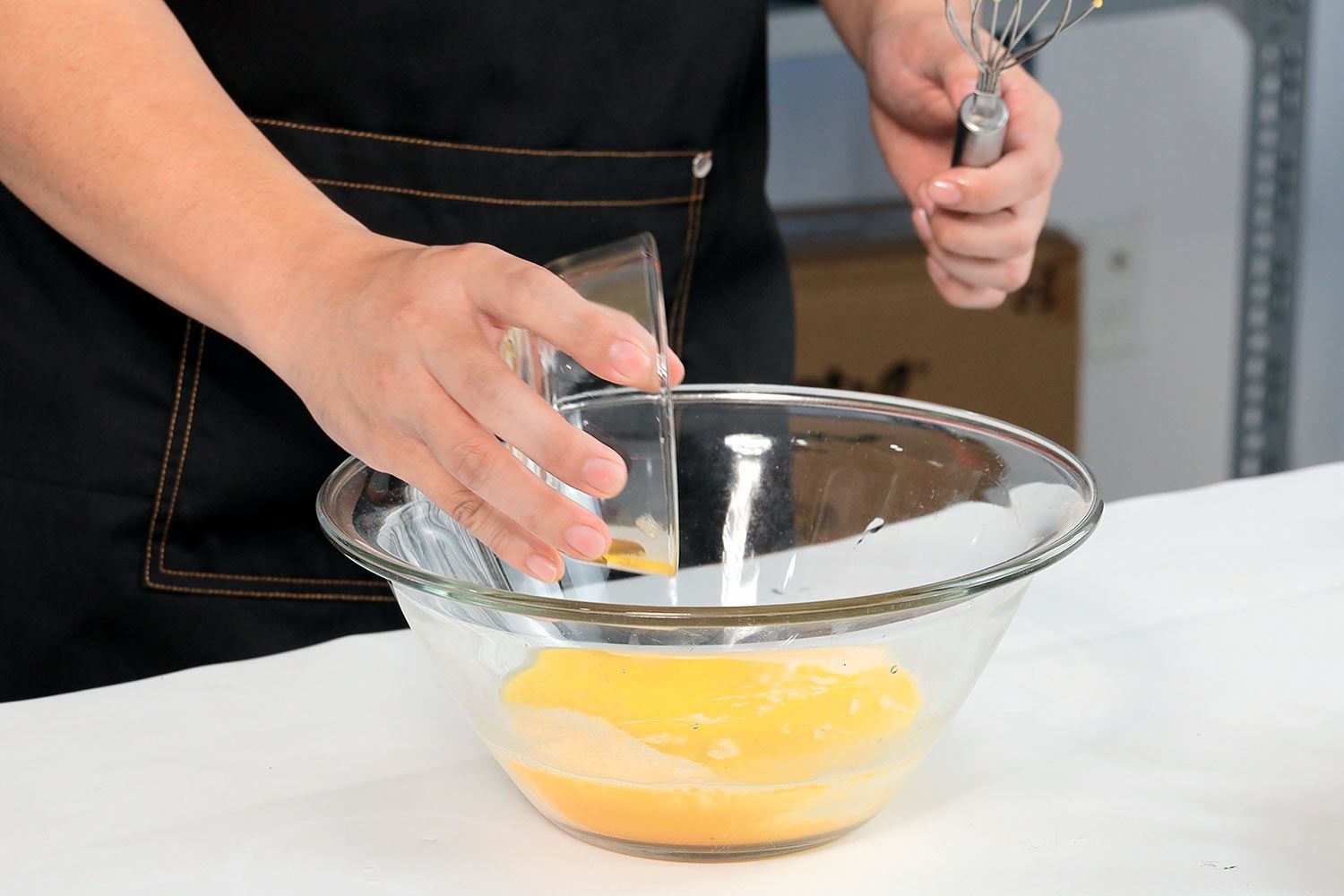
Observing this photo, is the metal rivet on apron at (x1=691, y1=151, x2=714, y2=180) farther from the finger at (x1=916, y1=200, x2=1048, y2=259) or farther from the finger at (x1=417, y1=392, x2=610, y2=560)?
the finger at (x1=417, y1=392, x2=610, y2=560)

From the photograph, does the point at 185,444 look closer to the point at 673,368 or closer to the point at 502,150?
the point at 502,150

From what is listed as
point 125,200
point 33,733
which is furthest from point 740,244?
point 33,733

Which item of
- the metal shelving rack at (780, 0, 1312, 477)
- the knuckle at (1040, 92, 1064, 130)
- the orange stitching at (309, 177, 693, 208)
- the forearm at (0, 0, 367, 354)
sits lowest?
the forearm at (0, 0, 367, 354)

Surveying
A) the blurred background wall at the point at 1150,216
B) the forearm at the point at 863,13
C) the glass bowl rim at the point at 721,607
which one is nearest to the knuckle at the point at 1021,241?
the forearm at the point at 863,13

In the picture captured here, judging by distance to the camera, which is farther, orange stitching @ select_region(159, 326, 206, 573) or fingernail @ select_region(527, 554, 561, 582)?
orange stitching @ select_region(159, 326, 206, 573)

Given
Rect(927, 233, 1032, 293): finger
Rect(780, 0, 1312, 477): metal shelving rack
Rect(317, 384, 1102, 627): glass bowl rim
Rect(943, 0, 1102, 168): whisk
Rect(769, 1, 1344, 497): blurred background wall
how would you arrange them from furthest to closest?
1. Rect(769, 1, 1344, 497): blurred background wall
2. Rect(780, 0, 1312, 477): metal shelving rack
3. Rect(927, 233, 1032, 293): finger
4. Rect(943, 0, 1102, 168): whisk
5. Rect(317, 384, 1102, 627): glass bowl rim

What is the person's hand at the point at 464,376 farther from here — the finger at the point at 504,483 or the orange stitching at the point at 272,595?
the orange stitching at the point at 272,595

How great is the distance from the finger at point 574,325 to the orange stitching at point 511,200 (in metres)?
0.33

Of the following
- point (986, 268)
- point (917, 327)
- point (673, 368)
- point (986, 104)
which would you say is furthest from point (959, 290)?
point (917, 327)

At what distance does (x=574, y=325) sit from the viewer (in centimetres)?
45

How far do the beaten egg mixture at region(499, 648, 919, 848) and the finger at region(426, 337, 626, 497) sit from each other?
58mm

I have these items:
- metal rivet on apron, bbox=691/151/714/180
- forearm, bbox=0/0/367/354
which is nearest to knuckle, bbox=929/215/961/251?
metal rivet on apron, bbox=691/151/714/180

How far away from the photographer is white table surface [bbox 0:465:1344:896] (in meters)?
0.47

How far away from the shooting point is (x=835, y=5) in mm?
979
